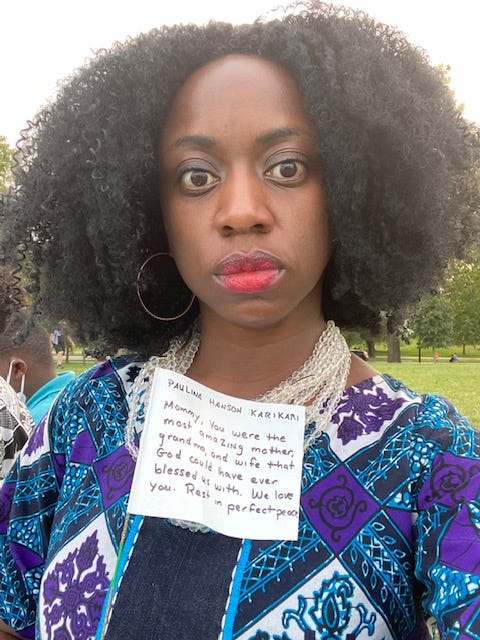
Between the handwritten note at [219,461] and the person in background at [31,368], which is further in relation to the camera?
the person in background at [31,368]

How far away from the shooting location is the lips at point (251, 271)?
117 cm

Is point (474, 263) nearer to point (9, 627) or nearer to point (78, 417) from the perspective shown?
point (78, 417)

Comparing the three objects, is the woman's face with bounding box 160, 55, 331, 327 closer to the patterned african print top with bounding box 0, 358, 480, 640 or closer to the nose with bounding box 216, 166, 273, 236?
the nose with bounding box 216, 166, 273, 236

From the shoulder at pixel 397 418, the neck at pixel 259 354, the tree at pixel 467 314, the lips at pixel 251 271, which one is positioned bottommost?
the shoulder at pixel 397 418

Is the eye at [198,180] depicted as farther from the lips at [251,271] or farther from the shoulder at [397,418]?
the shoulder at [397,418]

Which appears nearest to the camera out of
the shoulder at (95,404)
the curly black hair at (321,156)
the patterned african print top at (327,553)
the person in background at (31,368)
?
the patterned african print top at (327,553)

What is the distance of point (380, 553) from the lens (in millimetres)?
1077

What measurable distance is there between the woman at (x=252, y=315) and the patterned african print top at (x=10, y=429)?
1510 mm

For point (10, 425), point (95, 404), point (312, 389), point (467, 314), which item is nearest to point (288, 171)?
point (312, 389)

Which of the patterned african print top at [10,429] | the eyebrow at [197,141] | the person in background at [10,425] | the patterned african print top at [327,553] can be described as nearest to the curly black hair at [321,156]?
the eyebrow at [197,141]

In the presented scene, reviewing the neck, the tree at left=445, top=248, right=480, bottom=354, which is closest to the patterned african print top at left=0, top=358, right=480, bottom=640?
the neck

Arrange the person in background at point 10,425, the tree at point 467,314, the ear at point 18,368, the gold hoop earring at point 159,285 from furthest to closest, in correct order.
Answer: the tree at point 467,314
the ear at point 18,368
the person in background at point 10,425
the gold hoop earring at point 159,285

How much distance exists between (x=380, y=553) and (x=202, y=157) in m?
0.77

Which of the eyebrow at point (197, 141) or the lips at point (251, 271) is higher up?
the eyebrow at point (197, 141)
